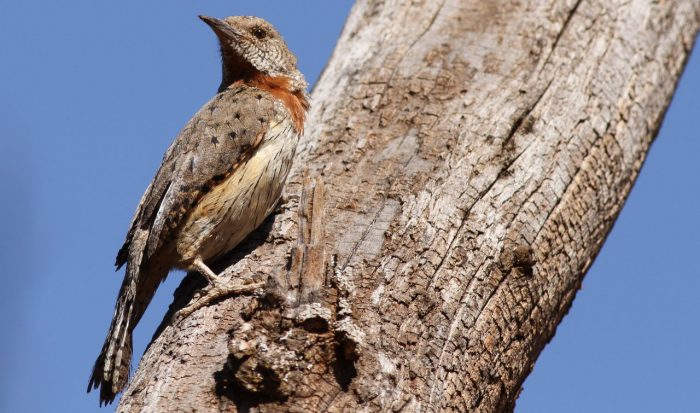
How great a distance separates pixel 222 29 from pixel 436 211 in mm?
2960

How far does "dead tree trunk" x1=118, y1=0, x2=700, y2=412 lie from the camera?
4.12 meters

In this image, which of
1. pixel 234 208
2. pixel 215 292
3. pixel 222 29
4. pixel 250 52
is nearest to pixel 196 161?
pixel 234 208

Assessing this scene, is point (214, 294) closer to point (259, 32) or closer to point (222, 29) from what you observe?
point (222, 29)

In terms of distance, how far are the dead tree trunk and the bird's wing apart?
1.33ft

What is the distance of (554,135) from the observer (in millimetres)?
5977

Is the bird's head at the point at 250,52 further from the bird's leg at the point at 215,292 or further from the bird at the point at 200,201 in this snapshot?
the bird's leg at the point at 215,292

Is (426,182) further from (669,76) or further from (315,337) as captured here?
(669,76)

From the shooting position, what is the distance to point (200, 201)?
5.97 metres

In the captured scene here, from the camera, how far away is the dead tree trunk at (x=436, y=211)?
4117mm

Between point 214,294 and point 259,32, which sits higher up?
point 259,32

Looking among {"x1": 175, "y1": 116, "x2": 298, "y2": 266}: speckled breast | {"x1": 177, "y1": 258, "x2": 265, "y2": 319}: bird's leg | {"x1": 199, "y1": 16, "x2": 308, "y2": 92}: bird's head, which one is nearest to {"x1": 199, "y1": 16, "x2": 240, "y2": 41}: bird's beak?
{"x1": 199, "y1": 16, "x2": 308, "y2": 92}: bird's head

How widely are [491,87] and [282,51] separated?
208 centimetres

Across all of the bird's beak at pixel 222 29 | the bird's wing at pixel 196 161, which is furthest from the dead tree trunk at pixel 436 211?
the bird's beak at pixel 222 29

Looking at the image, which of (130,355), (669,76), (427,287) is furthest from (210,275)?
(669,76)
